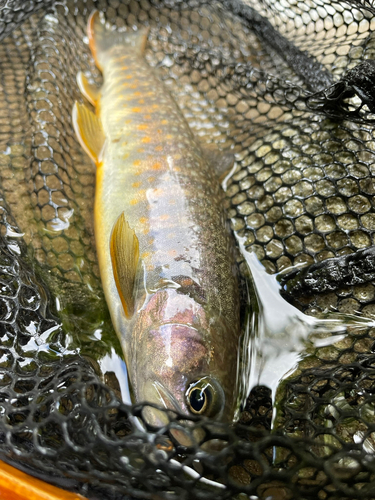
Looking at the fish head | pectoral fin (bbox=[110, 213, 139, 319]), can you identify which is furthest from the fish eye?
pectoral fin (bbox=[110, 213, 139, 319])

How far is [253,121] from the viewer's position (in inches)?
110

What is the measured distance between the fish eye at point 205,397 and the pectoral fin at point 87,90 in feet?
6.82

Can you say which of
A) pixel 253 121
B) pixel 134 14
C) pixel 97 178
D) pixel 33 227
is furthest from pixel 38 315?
pixel 134 14

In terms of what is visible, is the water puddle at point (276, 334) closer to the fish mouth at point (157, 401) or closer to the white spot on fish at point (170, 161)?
the fish mouth at point (157, 401)

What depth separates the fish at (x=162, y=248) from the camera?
5.72ft

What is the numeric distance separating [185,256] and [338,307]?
853 mm

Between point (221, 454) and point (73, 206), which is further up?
point (73, 206)

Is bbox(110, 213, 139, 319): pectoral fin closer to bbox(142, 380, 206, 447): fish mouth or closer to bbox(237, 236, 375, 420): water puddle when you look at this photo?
bbox(142, 380, 206, 447): fish mouth

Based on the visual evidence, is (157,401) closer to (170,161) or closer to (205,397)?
(205,397)

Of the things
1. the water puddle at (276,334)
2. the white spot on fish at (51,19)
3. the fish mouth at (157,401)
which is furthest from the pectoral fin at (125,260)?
the white spot on fish at (51,19)

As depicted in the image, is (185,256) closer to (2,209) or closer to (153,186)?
(153,186)

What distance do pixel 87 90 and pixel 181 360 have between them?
2049 mm

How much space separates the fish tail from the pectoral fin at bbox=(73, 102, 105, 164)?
0.58 meters

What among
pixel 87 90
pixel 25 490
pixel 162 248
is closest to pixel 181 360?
pixel 162 248
